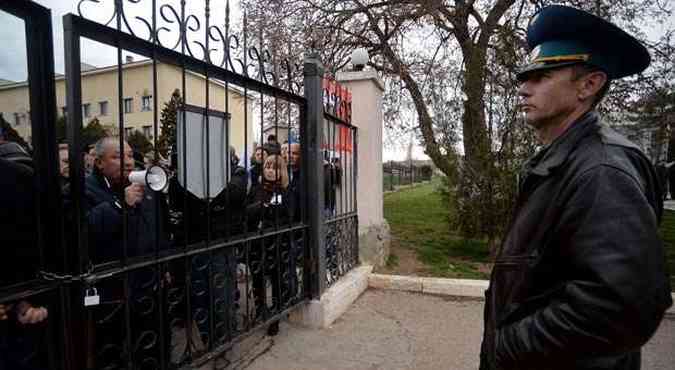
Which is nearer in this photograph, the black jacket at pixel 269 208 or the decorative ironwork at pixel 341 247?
the black jacket at pixel 269 208

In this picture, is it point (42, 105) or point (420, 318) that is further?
point (420, 318)

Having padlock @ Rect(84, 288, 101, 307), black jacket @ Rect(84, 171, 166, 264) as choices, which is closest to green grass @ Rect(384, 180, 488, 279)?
black jacket @ Rect(84, 171, 166, 264)

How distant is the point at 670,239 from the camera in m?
8.50

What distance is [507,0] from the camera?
8852mm

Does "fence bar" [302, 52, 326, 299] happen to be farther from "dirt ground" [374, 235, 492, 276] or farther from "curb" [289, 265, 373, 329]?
"dirt ground" [374, 235, 492, 276]

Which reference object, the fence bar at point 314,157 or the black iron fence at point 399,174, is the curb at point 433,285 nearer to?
the fence bar at point 314,157

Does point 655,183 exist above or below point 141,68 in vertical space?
below

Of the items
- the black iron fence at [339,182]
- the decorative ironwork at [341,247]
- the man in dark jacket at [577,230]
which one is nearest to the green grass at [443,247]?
the decorative ironwork at [341,247]

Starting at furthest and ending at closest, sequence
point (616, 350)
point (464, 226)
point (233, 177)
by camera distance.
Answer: point (464, 226) → point (233, 177) → point (616, 350)

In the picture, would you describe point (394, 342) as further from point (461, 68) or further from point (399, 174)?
point (399, 174)

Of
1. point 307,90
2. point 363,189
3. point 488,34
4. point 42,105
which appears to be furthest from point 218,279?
point 488,34

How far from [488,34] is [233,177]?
7344 mm

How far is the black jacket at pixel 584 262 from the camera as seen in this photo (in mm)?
1051

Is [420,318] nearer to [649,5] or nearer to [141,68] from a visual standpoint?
[141,68]
